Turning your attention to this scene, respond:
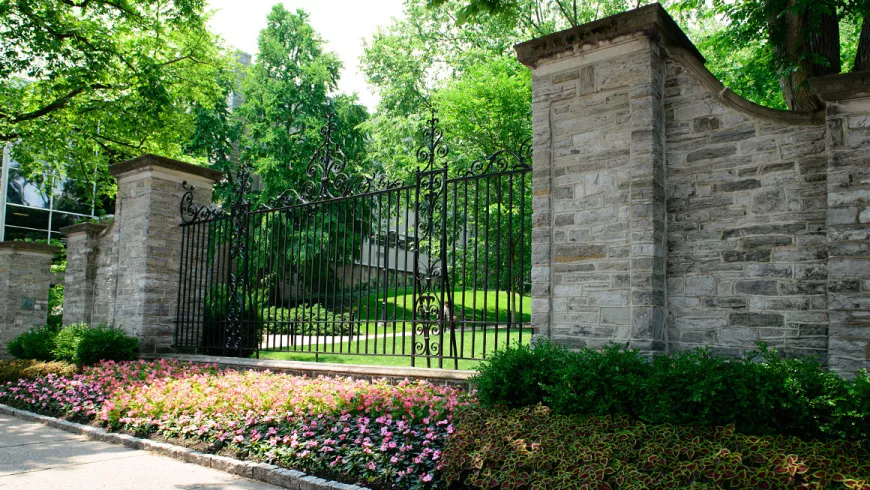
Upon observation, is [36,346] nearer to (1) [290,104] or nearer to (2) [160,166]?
(2) [160,166]

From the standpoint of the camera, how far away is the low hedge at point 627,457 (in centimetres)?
370

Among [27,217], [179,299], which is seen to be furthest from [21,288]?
[27,217]

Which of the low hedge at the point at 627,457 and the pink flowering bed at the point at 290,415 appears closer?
the low hedge at the point at 627,457

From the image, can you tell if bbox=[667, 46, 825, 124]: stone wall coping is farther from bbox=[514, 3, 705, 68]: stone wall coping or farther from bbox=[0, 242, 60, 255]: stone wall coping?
bbox=[0, 242, 60, 255]: stone wall coping

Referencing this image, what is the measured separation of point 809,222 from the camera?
17.0ft

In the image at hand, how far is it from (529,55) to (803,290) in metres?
3.41

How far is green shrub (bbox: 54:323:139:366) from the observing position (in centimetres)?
1042

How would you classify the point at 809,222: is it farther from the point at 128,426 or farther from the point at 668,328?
the point at 128,426

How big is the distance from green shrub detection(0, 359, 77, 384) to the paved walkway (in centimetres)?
341

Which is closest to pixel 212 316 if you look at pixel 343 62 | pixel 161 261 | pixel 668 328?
pixel 161 261

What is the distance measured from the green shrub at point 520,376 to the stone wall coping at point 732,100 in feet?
8.74

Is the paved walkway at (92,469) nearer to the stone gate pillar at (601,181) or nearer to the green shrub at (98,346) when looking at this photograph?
the stone gate pillar at (601,181)

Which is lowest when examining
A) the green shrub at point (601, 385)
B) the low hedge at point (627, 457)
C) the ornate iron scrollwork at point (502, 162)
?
the low hedge at point (627, 457)

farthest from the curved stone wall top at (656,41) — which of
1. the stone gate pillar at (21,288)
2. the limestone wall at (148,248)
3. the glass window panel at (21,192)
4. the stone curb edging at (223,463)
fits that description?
the glass window panel at (21,192)
